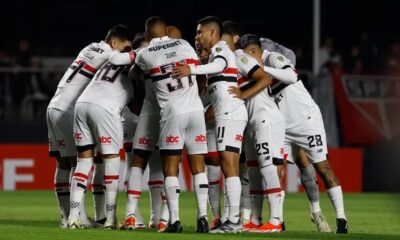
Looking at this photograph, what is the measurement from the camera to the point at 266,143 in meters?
13.4

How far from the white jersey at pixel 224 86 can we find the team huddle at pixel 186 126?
10 millimetres

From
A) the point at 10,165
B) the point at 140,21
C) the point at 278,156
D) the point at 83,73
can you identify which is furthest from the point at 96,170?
the point at 140,21

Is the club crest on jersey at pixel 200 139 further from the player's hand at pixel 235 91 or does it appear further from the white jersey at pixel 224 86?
the player's hand at pixel 235 91

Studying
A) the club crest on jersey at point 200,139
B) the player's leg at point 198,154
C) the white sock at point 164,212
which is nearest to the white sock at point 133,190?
the white sock at point 164,212

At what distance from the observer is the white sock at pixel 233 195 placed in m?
13.0

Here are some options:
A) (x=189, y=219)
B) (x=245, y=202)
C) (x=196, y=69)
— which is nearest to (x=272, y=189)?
(x=245, y=202)

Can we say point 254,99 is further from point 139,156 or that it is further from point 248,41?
point 139,156

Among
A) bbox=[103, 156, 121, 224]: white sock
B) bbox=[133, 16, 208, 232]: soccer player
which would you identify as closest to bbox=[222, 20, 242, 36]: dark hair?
bbox=[133, 16, 208, 232]: soccer player

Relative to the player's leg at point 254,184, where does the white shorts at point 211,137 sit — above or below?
above

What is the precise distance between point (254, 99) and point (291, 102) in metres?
0.72

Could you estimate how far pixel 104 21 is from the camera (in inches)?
1173

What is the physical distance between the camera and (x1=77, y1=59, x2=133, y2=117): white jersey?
13.5 m

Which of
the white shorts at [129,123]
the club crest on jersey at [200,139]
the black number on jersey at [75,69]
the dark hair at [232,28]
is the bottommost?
the club crest on jersey at [200,139]

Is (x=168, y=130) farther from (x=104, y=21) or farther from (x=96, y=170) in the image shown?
(x=104, y=21)
